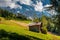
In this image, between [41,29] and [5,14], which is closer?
[41,29]

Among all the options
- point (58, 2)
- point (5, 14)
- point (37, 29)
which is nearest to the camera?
point (58, 2)

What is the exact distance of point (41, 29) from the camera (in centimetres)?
6462

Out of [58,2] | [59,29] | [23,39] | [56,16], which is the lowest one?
[23,39]

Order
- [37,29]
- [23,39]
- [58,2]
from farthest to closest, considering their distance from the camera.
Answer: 1. [37,29]
2. [23,39]
3. [58,2]

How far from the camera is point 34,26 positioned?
6681 cm

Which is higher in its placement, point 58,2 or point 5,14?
point 58,2

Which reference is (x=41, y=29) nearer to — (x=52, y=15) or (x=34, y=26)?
(x=34, y=26)

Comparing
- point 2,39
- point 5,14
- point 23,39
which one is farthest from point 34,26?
point 5,14

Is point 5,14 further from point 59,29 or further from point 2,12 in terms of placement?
point 59,29

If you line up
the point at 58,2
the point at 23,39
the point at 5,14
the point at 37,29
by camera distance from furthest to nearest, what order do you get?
1. the point at 5,14
2. the point at 37,29
3. the point at 23,39
4. the point at 58,2

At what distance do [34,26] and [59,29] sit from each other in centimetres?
3490

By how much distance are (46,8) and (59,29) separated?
3698 mm

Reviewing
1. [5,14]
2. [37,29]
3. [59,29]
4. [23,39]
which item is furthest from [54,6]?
[5,14]

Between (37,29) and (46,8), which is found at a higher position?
(46,8)
